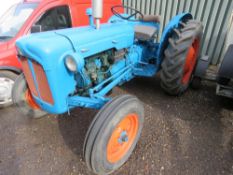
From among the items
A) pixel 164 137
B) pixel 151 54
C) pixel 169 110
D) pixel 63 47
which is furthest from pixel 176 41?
pixel 63 47

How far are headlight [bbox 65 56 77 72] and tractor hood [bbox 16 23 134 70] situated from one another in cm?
6

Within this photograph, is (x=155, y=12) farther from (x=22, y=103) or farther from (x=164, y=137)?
(x=22, y=103)

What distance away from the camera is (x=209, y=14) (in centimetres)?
401

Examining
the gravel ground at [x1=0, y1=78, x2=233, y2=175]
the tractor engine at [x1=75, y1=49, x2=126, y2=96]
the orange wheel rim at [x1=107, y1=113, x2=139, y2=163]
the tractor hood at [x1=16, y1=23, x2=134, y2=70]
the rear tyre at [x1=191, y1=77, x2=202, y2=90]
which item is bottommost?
the gravel ground at [x1=0, y1=78, x2=233, y2=175]

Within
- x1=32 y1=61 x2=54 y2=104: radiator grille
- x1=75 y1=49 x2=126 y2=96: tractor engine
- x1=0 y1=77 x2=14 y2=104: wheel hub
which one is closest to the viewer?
x1=32 y1=61 x2=54 y2=104: radiator grille

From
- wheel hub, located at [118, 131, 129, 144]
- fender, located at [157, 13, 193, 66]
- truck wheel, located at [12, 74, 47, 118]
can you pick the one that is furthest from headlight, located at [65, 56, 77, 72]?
fender, located at [157, 13, 193, 66]

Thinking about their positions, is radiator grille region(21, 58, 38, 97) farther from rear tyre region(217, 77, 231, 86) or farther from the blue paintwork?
rear tyre region(217, 77, 231, 86)

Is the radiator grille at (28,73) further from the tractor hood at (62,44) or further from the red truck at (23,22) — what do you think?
the red truck at (23,22)

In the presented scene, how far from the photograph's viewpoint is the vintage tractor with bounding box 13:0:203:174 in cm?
159

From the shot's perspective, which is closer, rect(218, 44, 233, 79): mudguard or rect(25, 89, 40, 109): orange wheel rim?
rect(25, 89, 40, 109): orange wheel rim

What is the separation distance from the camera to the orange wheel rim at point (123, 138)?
70.1 inches

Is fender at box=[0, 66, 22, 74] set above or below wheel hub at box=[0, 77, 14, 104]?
above

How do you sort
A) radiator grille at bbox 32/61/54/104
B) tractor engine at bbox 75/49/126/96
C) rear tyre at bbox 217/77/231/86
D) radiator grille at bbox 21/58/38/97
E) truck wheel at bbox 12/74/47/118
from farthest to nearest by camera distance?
rear tyre at bbox 217/77/231/86 < truck wheel at bbox 12/74/47/118 < tractor engine at bbox 75/49/126/96 < radiator grille at bbox 21/58/38/97 < radiator grille at bbox 32/61/54/104

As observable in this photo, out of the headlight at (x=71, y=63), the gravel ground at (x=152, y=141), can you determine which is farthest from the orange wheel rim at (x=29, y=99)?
the headlight at (x=71, y=63)
